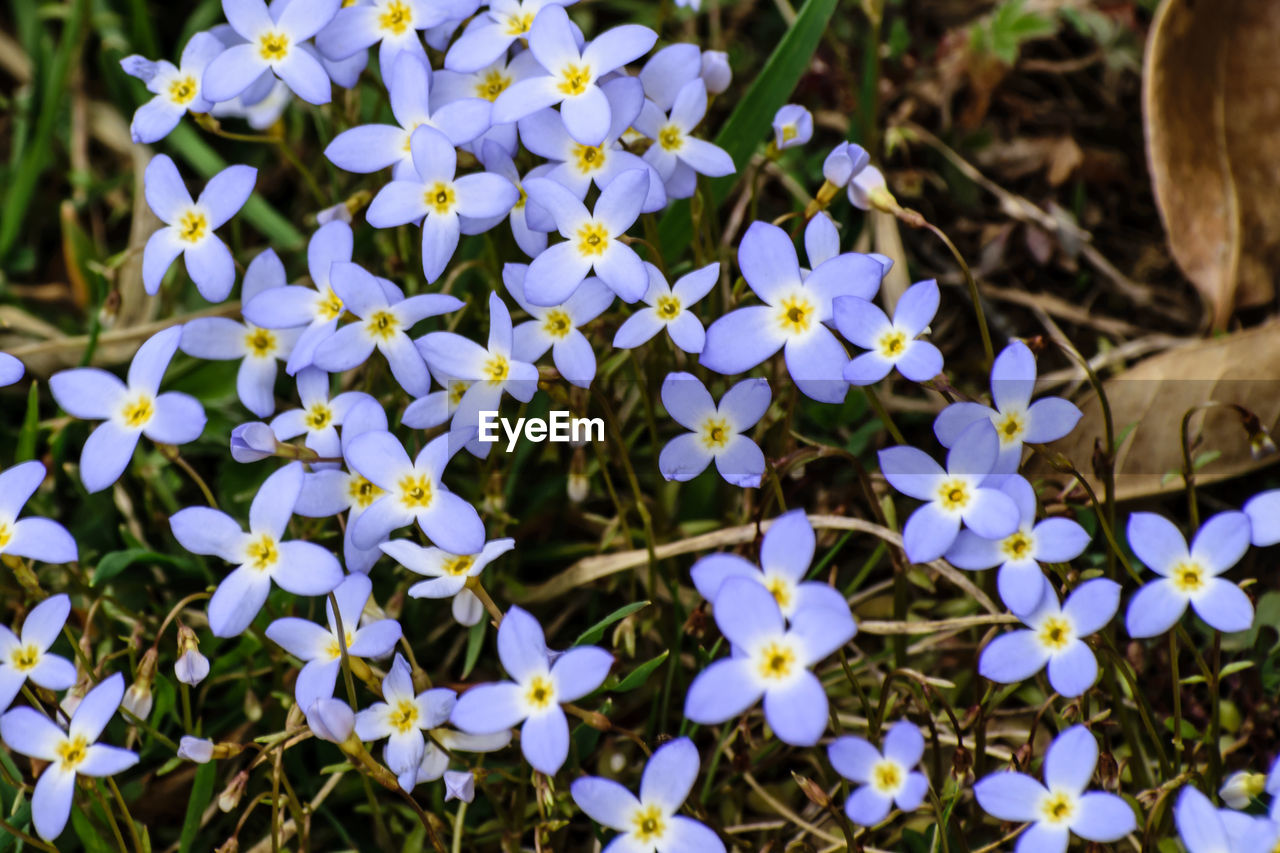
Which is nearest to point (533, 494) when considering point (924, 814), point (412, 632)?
point (412, 632)

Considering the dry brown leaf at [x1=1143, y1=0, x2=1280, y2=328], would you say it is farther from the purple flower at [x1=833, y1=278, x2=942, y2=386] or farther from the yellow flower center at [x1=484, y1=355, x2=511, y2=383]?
the yellow flower center at [x1=484, y1=355, x2=511, y2=383]

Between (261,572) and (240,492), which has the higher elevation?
(261,572)

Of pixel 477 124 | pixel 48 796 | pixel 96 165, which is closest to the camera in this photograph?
pixel 48 796

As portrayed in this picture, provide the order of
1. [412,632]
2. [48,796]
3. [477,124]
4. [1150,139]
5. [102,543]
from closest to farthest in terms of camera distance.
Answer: [48,796], [477,124], [412,632], [102,543], [1150,139]

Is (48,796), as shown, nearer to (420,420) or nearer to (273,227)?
(420,420)

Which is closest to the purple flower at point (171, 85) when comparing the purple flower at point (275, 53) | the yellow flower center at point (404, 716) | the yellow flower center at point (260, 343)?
the purple flower at point (275, 53)

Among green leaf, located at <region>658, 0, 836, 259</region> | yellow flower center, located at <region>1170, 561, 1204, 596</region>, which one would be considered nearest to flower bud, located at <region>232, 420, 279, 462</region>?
green leaf, located at <region>658, 0, 836, 259</region>
